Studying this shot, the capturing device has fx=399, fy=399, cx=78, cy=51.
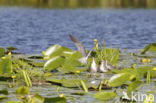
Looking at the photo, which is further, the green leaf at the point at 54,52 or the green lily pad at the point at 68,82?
the green leaf at the point at 54,52

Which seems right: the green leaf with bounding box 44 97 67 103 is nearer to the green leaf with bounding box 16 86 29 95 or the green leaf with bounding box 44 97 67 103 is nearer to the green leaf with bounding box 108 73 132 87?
the green leaf with bounding box 16 86 29 95

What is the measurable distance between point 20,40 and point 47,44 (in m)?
1.28

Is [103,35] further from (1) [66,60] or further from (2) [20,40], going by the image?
(1) [66,60]

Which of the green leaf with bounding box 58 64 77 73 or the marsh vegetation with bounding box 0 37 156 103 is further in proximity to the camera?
the green leaf with bounding box 58 64 77 73

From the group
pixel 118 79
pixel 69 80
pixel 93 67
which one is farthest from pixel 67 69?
pixel 118 79

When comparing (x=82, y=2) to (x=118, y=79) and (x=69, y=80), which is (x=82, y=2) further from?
(x=118, y=79)

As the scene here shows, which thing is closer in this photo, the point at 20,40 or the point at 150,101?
the point at 150,101

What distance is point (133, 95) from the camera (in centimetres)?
538

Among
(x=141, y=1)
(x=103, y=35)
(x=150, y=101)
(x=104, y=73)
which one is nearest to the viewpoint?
(x=150, y=101)

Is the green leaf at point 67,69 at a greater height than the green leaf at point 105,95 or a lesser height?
greater

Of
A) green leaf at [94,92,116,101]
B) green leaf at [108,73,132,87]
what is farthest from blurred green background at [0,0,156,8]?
green leaf at [94,92,116,101]

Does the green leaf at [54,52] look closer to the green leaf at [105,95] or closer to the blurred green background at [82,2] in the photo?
the green leaf at [105,95]

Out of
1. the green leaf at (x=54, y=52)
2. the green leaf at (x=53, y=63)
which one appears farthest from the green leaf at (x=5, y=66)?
the green leaf at (x=54, y=52)

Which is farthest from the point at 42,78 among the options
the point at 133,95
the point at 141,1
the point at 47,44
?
the point at 141,1
